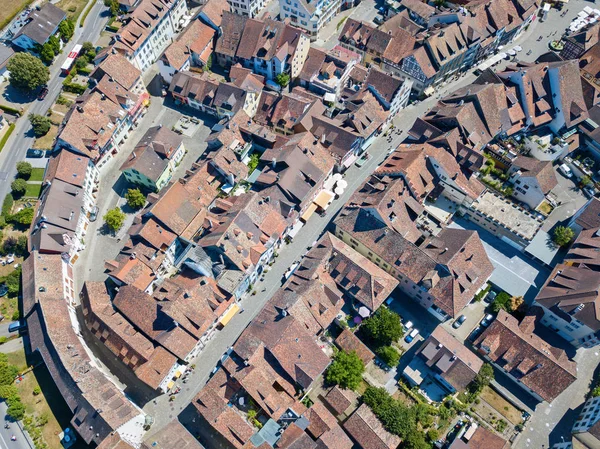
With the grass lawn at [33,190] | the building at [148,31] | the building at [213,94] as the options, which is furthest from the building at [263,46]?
the grass lawn at [33,190]

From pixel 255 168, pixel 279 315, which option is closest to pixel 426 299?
pixel 279 315

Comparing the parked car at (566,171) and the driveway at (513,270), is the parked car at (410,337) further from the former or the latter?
the parked car at (566,171)

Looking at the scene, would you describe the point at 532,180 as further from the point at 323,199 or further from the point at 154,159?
the point at 154,159

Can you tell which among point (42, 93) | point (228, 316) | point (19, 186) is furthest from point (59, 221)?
point (42, 93)

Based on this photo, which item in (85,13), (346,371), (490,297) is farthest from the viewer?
(85,13)

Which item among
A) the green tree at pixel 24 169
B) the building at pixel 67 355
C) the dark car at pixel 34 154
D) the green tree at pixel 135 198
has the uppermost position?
the green tree at pixel 135 198

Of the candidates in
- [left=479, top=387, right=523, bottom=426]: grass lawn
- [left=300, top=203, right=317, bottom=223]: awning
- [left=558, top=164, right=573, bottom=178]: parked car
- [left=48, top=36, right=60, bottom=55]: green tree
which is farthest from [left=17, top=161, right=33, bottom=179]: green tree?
[left=558, top=164, right=573, bottom=178]: parked car

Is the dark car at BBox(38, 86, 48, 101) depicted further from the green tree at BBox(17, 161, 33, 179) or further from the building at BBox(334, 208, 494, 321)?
the building at BBox(334, 208, 494, 321)
